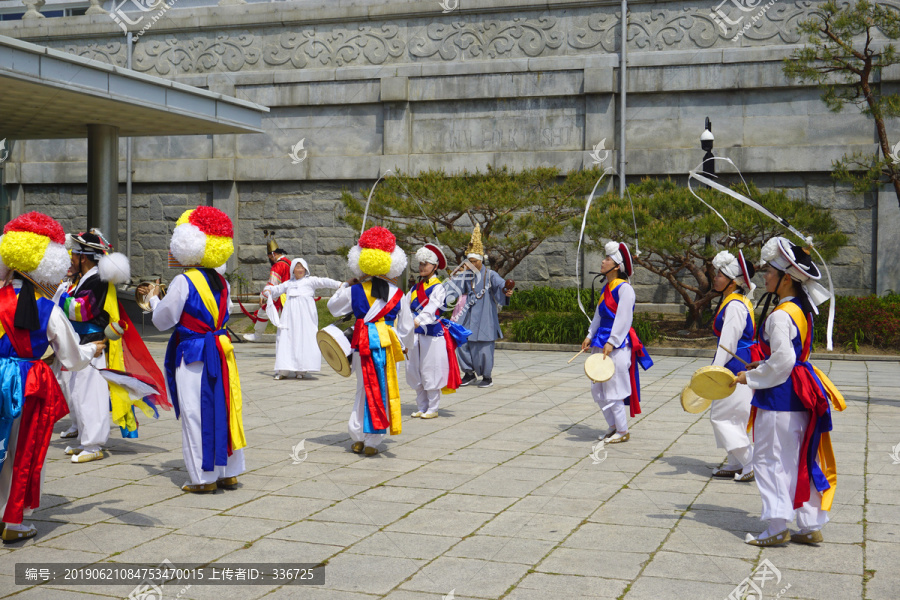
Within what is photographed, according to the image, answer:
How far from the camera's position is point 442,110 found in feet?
63.5

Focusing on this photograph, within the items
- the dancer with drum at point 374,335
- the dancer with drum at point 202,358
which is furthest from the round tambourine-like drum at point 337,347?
the dancer with drum at point 202,358

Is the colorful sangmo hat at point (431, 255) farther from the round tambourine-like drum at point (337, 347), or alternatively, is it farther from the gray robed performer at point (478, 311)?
the round tambourine-like drum at point (337, 347)

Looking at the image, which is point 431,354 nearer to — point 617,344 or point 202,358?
point 617,344

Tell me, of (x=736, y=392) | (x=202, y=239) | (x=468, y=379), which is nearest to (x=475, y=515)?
(x=736, y=392)

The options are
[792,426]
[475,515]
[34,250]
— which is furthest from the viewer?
[475,515]

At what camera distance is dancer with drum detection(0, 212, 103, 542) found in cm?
461

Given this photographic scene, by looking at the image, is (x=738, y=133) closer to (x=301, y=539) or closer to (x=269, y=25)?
(x=269, y=25)

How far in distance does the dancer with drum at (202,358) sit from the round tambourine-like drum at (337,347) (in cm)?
117

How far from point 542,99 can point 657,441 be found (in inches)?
497

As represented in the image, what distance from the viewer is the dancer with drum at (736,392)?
6188mm

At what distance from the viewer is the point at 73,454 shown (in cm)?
676

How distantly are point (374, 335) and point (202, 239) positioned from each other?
176cm

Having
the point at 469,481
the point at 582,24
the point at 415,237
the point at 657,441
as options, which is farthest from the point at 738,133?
the point at 469,481

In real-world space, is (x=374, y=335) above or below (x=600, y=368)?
above
